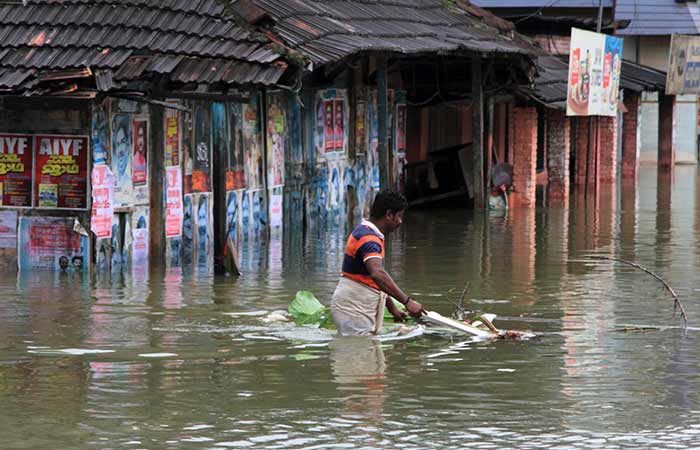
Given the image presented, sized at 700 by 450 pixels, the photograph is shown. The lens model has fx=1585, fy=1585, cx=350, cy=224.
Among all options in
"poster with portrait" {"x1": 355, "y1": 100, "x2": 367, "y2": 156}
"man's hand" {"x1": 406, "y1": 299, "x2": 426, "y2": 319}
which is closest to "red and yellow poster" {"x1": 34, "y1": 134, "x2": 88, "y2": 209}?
"man's hand" {"x1": 406, "y1": 299, "x2": 426, "y2": 319}

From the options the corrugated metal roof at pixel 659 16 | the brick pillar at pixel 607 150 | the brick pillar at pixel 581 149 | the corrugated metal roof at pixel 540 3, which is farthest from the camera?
the corrugated metal roof at pixel 659 16

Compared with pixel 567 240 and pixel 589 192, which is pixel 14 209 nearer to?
pixel 567 240

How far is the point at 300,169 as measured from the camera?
78.7 feet

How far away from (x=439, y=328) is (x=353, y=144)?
1324 cm

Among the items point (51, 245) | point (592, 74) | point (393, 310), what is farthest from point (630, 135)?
point (393, 310)

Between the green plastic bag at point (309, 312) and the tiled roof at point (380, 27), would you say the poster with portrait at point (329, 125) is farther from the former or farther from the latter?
the green plastic bag at point (309, 312)

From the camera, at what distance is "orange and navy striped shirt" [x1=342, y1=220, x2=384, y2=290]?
12258mm

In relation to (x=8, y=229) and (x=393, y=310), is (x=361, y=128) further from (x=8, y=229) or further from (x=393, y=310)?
(x=393, y=310)

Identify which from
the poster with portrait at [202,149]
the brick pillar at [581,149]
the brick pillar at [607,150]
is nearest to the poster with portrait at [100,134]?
the poster with portrait at [202,149]

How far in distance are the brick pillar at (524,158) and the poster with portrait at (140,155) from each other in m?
12.8

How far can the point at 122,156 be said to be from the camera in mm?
18406

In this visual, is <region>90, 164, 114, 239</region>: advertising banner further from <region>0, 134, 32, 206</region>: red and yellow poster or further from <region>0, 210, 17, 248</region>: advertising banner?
<region>0, 210, 17, 248</region>: advertising banner

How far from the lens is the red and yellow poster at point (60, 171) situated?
1789 cm

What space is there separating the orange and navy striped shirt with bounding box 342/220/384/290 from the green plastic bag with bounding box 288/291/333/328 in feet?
2.99
